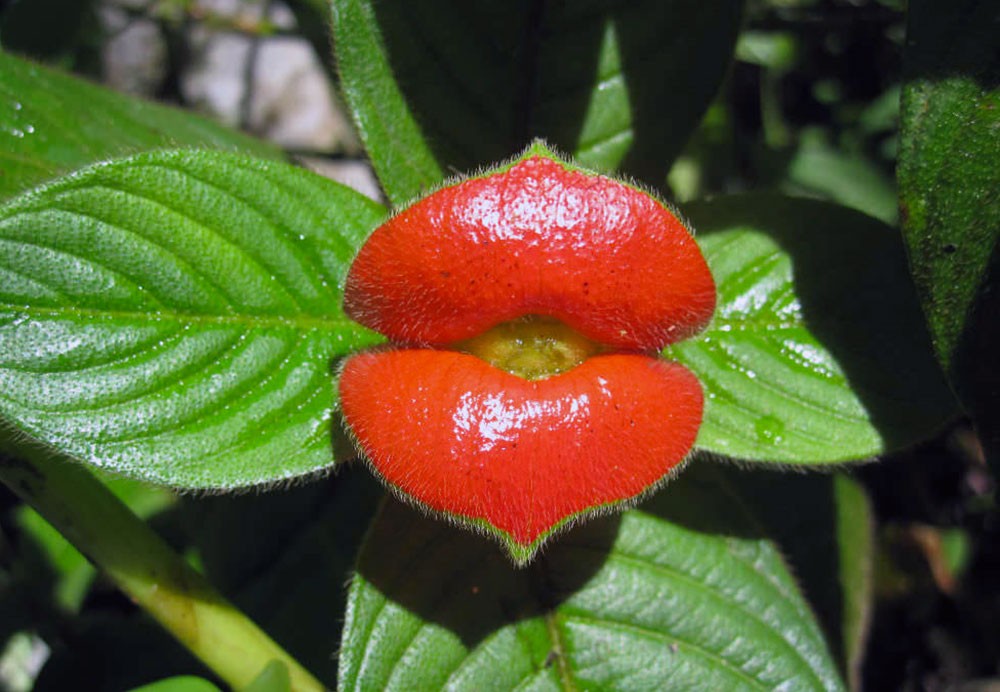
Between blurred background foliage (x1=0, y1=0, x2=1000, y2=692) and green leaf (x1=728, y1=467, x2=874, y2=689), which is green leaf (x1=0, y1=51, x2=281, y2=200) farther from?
green leaf (x1=728, y1=467, x2=874, y2=689)

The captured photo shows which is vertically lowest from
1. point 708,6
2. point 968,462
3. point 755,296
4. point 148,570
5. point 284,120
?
point 968,462

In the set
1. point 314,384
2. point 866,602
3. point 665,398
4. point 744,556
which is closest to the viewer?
point 665,398

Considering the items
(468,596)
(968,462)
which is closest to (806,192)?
(968,462)

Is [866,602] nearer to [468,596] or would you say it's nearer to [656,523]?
[656,523]

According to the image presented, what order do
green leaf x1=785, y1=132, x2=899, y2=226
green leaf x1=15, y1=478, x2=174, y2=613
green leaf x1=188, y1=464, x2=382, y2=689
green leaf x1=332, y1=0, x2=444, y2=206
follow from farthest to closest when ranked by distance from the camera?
1. green leaf x1=785, y1=132, x2=899, y2=226
2. green leaf x1=15, y1=478, x2=174, y2=613
3. green leaf x1=188, y1=464, x2=382, y2=689
4. green leaf x1=332, y1=0, x2=444, y2=206

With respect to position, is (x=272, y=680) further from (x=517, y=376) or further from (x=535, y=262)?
(x=535, y=262)

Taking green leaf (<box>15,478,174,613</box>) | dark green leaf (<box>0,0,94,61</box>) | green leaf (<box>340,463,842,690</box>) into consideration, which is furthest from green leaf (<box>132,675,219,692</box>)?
dark green leaf (<box>0,0,94,61</box>)

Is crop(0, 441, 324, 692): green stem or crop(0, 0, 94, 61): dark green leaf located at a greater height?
crop(0, 0, 94, 61): dark green leaf

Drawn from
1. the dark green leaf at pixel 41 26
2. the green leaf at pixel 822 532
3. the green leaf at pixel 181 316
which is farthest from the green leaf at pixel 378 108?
the dark green leaf at pixel 41 26
